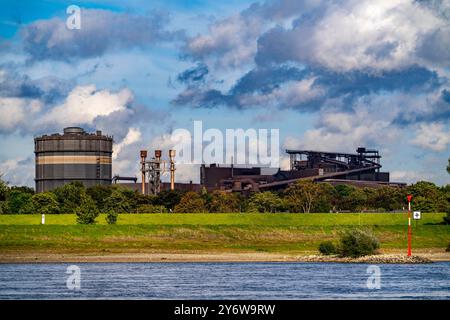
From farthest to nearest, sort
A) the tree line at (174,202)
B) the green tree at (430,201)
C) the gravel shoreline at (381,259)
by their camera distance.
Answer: the tree line at (174,202), the green tree at (430,201), the gravel shoreline at (381,259)

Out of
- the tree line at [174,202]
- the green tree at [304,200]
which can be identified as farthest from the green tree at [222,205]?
the green tree at [304,200]

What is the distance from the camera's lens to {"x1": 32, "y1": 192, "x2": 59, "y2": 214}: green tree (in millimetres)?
165500

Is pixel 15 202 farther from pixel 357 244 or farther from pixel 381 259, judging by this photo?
pixel 381 259

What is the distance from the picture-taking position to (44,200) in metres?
173

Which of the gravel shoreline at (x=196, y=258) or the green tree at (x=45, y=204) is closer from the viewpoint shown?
the gravel shoreline at (x=196, y=258)

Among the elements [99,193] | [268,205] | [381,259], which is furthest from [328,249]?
[268,205]

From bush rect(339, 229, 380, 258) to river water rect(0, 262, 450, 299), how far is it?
462 cm

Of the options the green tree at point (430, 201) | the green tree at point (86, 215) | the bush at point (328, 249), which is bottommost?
the bush at point (328, 249)

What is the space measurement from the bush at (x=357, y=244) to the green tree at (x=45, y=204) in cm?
8441

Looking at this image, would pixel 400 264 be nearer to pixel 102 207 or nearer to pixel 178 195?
pixel 102 207

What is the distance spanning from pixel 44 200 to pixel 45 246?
6968cm

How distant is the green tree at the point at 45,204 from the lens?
165500 millimetres

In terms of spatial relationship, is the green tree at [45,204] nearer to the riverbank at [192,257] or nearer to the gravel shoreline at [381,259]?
the riverbank at [192,257]
